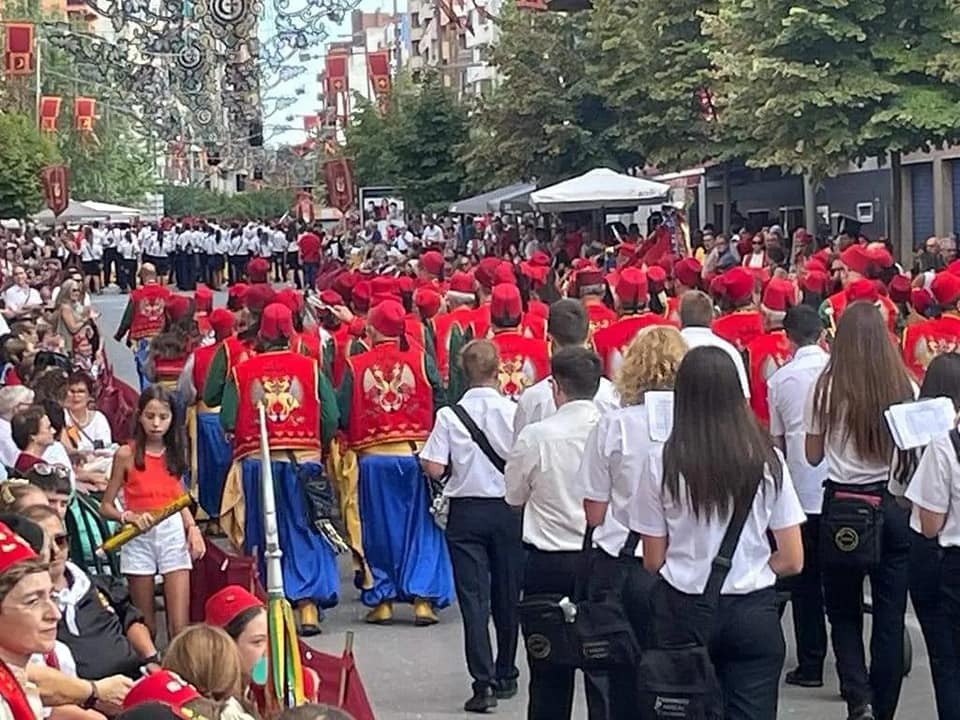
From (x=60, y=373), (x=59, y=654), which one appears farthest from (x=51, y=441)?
(x=59, y=654)

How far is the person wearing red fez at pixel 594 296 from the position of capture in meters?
12.5

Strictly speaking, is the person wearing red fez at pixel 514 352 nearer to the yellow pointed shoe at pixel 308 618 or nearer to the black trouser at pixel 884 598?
the yellow pointed shoe at pixel 308 618

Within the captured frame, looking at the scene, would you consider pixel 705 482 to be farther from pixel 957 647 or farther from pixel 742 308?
pixel 742 308

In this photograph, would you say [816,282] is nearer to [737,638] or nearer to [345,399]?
[345,399]

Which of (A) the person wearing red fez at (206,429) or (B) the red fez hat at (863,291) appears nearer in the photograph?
(B) the red fez hat at (863,291)

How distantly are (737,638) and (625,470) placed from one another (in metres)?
0.73

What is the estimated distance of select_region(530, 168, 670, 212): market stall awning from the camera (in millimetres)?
27281

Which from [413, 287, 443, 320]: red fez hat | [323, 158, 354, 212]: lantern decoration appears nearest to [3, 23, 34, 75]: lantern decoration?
[323, 158, 354, 212]: lantern decoration

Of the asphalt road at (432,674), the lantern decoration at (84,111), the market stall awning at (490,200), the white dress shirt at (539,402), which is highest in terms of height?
the lantern decoration at (84,111)

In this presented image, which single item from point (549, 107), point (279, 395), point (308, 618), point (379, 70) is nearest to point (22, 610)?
point (279, 395)

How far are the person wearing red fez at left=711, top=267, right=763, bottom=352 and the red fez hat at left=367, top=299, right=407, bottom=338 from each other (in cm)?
169

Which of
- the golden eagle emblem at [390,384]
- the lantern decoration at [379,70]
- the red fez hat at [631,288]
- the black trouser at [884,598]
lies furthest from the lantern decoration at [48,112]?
the black trouser at [884,598]

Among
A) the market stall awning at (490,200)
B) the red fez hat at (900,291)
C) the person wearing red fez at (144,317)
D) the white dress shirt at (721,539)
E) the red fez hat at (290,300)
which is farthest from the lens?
the market stall awning at (490,200)

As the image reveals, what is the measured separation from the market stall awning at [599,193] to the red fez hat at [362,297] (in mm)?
14386
